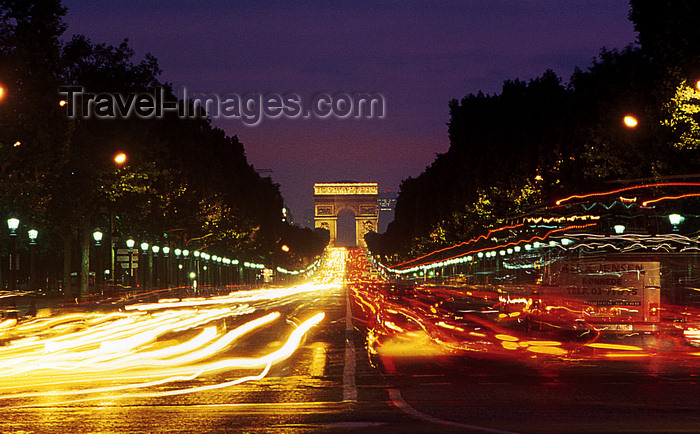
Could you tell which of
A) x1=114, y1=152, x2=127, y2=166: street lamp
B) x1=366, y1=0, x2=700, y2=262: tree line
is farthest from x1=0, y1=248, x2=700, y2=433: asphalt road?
x1=114, y1=152, x2=127, y2=166: street lamp

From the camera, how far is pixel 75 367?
16.1 metres

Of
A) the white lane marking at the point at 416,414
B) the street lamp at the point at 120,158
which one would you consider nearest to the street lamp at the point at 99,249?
the street lamp at the point at 120,158

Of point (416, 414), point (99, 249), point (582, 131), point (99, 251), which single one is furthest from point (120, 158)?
point (416, 414)

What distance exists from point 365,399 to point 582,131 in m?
36.4

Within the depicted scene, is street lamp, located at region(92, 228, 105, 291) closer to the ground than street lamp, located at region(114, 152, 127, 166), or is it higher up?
closer to the ground

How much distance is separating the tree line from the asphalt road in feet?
56.8

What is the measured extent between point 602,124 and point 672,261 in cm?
986

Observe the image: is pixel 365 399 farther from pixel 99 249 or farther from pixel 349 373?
pixel 99 249

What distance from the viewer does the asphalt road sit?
33.1 ft

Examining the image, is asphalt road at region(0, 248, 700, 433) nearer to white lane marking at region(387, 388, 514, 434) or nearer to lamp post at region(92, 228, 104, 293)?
white lane marking at region(387, 388, 514, 434)

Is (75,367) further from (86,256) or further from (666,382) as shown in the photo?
(86,256)

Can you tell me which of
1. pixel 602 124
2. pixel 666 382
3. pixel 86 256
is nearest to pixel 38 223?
pixel 86 256

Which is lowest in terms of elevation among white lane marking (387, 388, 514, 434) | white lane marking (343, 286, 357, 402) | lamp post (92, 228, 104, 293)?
white lane marking (343, 286, 357, 402)

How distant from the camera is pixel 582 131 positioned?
46.1 meters
